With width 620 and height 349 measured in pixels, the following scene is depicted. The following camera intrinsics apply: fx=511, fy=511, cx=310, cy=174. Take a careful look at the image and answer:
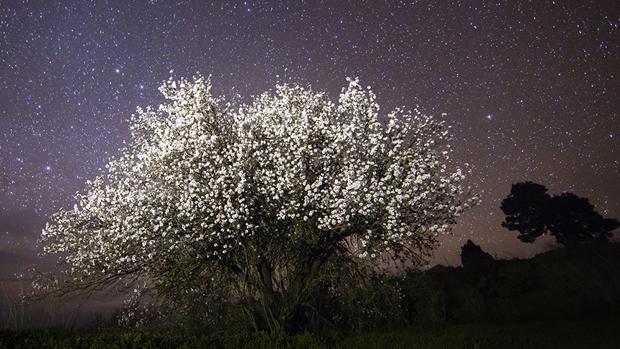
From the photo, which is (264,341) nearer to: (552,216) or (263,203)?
(263,203)

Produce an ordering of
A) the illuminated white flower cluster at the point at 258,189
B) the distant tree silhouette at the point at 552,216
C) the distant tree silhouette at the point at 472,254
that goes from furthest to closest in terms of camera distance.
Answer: the distant tree silhouette at the point at 552,216, the distant tree silhouette at the point at 472,254, the illuminated white flower cluster at the point at 258,189

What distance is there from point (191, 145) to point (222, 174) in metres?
1.99

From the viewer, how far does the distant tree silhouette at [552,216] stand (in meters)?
49.0

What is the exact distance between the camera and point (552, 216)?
168ft

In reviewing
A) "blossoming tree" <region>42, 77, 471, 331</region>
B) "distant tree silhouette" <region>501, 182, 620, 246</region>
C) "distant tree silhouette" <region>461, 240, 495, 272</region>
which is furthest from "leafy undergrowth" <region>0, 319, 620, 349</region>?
"distant tree silhouette" <region>501, 182, 620, 246</region>

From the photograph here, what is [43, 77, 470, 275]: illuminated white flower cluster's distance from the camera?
60.2 ft

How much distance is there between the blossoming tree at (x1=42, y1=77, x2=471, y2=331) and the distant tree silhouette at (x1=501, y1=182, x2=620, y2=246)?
3507 centimetres

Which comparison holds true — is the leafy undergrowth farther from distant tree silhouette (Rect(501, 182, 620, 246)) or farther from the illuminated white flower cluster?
distant tree silhouette (Rect(501, 182, 620, 246))

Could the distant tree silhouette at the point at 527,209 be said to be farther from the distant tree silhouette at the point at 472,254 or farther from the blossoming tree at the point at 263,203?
the blossoming tree at the point at 263,203

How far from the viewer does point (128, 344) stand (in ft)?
38.9

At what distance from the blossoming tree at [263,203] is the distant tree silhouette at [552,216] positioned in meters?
35.1

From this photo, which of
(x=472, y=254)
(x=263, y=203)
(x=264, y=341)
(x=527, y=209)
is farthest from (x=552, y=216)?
(x=264, y=341)

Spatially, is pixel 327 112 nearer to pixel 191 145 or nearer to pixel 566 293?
pixel 191 145

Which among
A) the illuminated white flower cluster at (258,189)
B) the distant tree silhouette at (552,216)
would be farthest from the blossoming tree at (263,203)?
the distant tree silhouette at (552,216)
